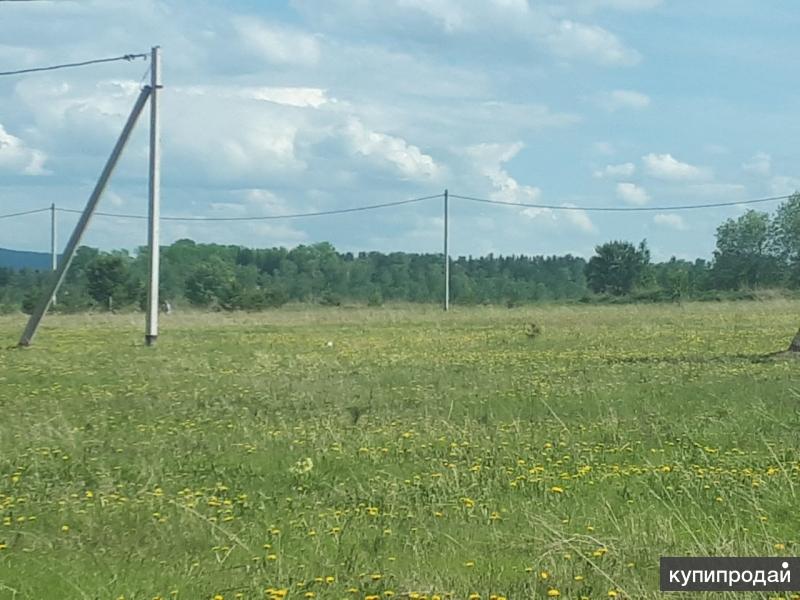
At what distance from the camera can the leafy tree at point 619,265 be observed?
338ft

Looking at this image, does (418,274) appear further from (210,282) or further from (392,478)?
(392,478)

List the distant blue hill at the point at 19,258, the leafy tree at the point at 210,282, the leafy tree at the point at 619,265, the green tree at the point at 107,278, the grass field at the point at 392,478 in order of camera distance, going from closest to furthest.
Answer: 1. the grass field at the point at 392,478
2. the green tree at the point at 107,278
3. the leafy tree at the point at 210,282
4. the leafy tree at the point at 619,265
5. the distant blue hill at the point at 19,258

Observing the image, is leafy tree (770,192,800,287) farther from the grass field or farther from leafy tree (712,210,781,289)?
the grass field

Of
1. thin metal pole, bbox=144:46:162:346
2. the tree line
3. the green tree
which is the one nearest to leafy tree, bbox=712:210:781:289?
the tree line

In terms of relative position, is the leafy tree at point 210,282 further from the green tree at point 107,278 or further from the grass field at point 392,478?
the grass field at point 392,478

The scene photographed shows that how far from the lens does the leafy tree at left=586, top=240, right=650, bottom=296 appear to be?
103 metres

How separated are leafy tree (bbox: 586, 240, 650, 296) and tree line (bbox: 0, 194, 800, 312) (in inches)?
3.5

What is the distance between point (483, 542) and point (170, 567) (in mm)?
2087

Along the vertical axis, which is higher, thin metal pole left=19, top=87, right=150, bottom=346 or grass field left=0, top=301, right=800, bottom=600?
thin metal pole left=19, top=87, right=150, bottom=346

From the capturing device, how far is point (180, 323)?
45.2m

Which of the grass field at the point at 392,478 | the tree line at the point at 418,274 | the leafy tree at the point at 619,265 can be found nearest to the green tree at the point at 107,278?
the tree line at the point at 418,274

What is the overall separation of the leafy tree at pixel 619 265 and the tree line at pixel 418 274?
88 millimetres

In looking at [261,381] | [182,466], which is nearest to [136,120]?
[261,381]

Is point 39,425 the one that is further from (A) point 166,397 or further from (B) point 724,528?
(B) point 724,528
